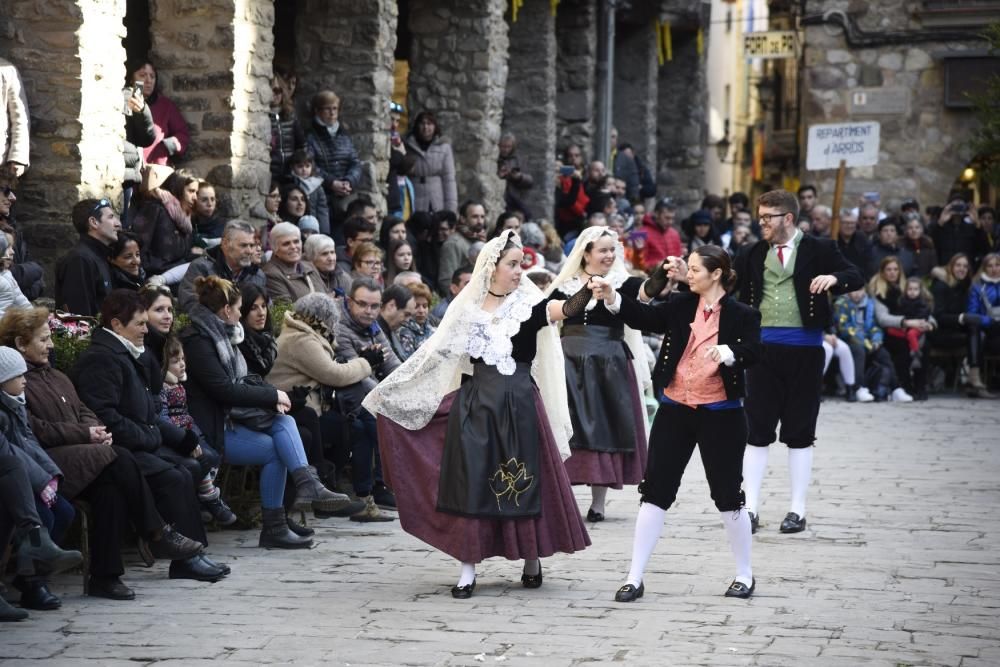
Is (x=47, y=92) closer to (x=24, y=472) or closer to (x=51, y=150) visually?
(x=51, y=150)

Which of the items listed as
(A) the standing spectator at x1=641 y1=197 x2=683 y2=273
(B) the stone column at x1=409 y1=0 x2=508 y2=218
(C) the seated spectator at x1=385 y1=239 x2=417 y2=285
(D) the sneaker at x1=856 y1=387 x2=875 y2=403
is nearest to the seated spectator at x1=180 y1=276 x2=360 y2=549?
(C) the seated spectator at x1=385 y1=239 x2=417 y2=285

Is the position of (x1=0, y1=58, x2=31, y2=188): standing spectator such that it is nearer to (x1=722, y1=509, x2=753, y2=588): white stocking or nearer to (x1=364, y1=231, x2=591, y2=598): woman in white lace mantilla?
(x1=364, y1=231, x2=591, y2=598): woman in white lace mantilla

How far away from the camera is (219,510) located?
8516 mm

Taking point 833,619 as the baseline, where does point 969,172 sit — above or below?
above

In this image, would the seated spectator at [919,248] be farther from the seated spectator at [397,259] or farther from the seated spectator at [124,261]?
the seated spectator at [124,261]

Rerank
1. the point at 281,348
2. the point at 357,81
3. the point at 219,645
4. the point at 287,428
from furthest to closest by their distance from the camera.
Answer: the point at 357,81
the point at 281,348
the point at 287,428
the point at 219,645

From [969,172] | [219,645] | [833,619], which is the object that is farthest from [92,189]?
[969,172]

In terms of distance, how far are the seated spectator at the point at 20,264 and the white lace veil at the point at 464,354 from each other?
2.54 m

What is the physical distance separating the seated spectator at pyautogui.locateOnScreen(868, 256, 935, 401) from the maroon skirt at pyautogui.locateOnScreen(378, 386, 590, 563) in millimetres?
10308

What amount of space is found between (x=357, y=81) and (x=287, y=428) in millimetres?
6851

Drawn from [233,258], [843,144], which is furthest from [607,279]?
[843,144]

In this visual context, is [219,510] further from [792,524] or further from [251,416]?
[792,524]

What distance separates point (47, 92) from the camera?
10875 mm

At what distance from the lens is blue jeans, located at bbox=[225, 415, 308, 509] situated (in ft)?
29.0
